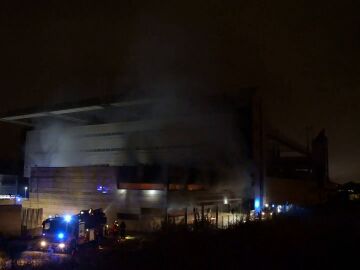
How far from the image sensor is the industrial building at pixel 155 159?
29641 millimetres

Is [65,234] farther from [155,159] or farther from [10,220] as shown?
[155,159]

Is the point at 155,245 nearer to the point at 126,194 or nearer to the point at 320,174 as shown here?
the point at 126,194

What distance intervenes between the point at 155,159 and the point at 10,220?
59.0 feet

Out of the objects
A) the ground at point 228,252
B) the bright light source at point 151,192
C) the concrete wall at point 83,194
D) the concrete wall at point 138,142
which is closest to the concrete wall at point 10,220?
the concrete wall at point 83,194

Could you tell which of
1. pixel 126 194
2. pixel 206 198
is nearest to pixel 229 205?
pixel 206 198

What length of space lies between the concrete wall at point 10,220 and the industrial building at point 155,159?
6527 mm

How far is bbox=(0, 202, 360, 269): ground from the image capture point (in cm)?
776

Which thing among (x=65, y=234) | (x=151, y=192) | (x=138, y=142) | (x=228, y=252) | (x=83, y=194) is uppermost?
(x=138, y=142)

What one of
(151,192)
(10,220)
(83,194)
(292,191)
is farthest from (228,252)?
→ (292,191)

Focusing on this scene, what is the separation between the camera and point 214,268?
7.80 metres

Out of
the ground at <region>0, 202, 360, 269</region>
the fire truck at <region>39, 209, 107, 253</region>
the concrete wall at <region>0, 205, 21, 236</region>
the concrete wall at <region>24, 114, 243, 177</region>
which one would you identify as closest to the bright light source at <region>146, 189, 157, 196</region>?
the concrete wall at <region>0, 205, 21, 236</region>

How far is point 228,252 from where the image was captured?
350 inches

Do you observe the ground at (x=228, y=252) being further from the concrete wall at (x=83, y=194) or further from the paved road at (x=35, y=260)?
the concrete wall at (x=83, y=194)

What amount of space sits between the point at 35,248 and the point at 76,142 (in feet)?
96.8
